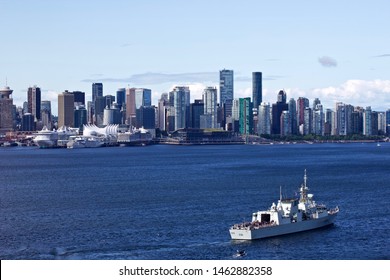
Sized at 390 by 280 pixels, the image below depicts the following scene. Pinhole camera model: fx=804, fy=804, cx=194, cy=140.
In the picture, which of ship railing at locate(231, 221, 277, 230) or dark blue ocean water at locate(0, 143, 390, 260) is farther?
ship railing at locate(231, 221, 277, 230)

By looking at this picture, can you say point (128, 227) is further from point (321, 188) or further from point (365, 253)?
point (321, 188)

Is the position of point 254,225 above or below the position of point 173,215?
above

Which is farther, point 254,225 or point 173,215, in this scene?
point 173,215

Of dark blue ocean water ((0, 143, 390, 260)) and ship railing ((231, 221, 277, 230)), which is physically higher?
ship railing ((231, 221, 277, 230))

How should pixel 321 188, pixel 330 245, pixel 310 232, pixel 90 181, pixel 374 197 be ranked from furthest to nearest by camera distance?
pixel 90 181 → pixel 321 188 → pixel 374 197 → pixel 310 232 → pixel 330 245

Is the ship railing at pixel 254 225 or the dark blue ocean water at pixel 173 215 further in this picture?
the ship railing at pixel 254 225

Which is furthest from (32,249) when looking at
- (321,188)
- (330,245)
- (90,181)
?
(90,181)

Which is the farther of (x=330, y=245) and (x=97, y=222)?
(x=97, y=222)

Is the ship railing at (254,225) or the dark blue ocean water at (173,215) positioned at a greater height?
the ship railing at (254,225)
